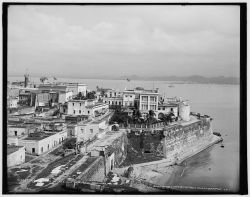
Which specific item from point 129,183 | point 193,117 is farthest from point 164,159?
point 129,183

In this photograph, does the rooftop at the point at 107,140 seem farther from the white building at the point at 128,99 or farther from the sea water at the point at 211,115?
the sea water at the point at 211,115

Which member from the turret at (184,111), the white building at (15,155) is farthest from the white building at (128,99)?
the white building at (15,155)

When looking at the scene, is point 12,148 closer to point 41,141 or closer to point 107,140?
point 41,141

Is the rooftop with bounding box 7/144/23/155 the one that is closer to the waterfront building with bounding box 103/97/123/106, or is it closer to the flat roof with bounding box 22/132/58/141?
the flat roof with bounding box 22/132/58/141

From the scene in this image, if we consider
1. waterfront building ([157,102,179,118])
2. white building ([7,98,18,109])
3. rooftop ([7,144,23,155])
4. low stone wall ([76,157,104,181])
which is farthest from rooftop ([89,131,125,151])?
white building ([7,98,18,109])

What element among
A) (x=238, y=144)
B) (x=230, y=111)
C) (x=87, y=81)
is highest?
(x=87, y=81)

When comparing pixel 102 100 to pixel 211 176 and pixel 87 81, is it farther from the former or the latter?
pixel 211 176
